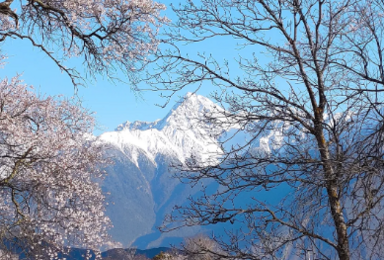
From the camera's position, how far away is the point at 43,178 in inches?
341

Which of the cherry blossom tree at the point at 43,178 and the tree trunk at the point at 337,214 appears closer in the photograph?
the tree trunk at the point at 337,214

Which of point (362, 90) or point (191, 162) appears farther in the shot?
point (191, 162)

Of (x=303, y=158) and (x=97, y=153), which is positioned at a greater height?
(x=97, y=153)

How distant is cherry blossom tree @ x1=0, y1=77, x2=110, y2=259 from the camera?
27.7 ft

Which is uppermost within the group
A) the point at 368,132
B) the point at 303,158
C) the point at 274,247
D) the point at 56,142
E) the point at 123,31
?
the point at 123,31

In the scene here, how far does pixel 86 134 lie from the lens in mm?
12531

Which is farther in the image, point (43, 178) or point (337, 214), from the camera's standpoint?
point (43, 178)

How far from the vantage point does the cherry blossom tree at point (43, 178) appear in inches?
332

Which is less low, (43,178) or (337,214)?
(43,178)


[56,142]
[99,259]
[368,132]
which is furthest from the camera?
[99,259]

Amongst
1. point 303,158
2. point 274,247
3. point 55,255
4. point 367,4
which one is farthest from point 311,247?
point 55,255

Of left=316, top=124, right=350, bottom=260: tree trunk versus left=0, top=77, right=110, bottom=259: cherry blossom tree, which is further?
left=0, top=77, right=110, bottom=259: cherry blossom tree

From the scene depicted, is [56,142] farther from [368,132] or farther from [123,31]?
[368,132]

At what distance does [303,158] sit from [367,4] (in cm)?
218
